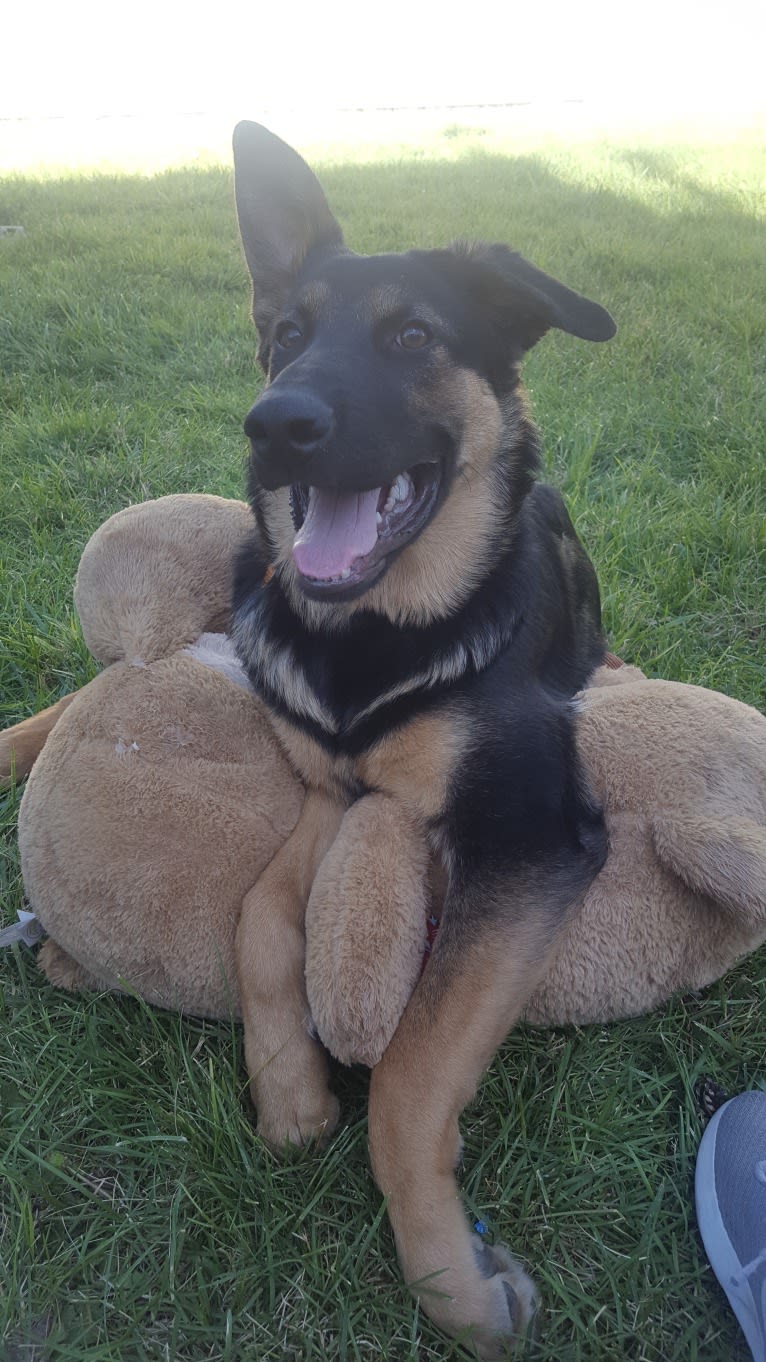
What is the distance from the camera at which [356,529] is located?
7.10 ft

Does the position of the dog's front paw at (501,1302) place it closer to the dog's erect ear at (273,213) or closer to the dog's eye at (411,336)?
the dog's eye at (411,336)

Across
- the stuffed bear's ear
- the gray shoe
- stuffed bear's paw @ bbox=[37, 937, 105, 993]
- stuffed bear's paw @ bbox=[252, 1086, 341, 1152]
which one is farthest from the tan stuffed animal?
the stuffed bear's ear

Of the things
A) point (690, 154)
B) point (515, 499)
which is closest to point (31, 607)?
point (515, 499)

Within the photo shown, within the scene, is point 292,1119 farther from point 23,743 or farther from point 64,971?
point 23,743

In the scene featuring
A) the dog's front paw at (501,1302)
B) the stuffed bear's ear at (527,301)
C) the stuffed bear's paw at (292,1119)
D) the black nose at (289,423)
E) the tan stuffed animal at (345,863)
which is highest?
the stuffed bear's ear at (527,301)

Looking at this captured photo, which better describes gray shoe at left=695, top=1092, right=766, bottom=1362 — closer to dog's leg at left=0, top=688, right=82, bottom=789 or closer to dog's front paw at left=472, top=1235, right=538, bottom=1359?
dog's front paw at left=472, top=1235, right=538, bottom=1359

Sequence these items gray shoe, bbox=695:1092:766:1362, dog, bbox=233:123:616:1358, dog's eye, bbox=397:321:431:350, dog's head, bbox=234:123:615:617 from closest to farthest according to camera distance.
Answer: gray shoe, bbox=695:1092:766:1362 → dog, bbox=233:123:616:1358 → dog's head, bbox=234:123:615:617 → dog's eye, bbox=397:321:431:350

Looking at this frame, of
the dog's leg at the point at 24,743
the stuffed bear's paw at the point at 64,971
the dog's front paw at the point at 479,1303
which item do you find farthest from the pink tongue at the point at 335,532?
the dog's front paw at the point at 479,1303

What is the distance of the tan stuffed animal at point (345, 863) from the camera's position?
1.87 m

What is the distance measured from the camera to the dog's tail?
2.68 metres

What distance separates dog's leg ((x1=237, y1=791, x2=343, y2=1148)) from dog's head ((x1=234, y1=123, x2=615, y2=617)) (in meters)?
0.72

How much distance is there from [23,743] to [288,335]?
1439 mm

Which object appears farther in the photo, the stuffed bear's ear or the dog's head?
the stuffed bear's ear

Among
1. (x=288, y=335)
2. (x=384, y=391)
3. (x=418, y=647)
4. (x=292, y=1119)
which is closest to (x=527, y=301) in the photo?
(x=384, y=391)
